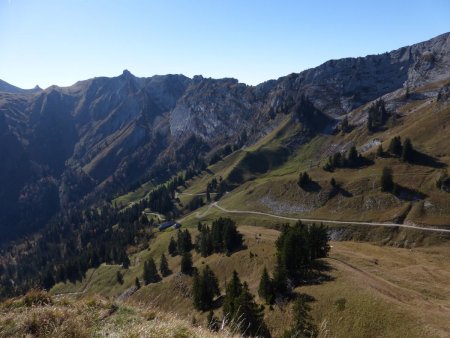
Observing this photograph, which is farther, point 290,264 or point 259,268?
point 259,268

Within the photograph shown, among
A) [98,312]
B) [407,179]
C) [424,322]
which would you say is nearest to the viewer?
[98,312]

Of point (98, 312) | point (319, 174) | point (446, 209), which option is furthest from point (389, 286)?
point (319, 174)

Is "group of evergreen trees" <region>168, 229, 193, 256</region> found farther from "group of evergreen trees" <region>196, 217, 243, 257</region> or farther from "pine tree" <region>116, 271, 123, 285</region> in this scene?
"pine tree" <region>116, 271, 123, 285</region>

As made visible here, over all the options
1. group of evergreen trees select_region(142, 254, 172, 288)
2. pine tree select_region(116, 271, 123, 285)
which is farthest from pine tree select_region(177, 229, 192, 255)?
pine tree select_region(116, 271, 123, 285)

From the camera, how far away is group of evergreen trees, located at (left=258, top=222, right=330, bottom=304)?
6875 cm

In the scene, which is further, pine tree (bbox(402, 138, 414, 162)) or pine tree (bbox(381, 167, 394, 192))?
pine tree (bbox(402, 138, 414, 162))

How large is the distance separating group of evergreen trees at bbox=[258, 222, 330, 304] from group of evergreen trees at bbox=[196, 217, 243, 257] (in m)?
33.0

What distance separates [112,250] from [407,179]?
Result: 14943 cm

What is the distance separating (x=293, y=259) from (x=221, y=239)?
50.7 metres

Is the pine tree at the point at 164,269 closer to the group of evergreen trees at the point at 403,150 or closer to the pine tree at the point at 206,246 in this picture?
the pine tree at the point at 206,246

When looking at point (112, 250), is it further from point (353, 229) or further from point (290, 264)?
point (290, 264)

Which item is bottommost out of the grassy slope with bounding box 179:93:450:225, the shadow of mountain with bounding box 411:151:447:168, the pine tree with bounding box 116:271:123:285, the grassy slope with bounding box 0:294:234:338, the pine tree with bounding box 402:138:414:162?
the pine tree with bounding box 116:271:123:285

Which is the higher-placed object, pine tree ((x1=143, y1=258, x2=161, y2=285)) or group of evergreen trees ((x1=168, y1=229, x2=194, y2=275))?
group of evergreen trees ((x1=168, y1=229, x2=194, y2=275))

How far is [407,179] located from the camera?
490 feet
